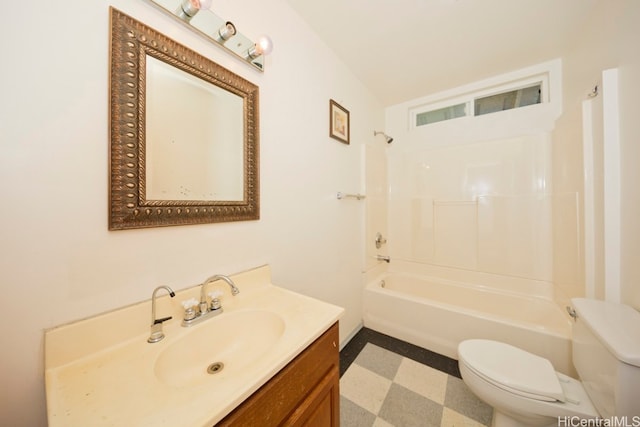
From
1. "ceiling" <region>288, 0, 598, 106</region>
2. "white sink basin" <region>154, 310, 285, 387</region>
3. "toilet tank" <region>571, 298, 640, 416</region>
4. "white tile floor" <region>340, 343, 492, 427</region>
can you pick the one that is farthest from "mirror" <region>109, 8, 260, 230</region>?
"toilet tank" <region>571, 298, 640, 416</region>

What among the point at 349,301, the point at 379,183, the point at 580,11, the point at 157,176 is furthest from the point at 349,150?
the point at 580,11

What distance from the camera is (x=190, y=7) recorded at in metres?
0.77

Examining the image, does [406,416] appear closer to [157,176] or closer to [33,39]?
[157,176]

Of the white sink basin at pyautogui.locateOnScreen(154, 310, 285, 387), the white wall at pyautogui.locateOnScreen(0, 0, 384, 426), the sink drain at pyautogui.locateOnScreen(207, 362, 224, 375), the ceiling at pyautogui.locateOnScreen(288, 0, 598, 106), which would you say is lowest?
the sink drain at pyautogui.locateOnScreen(207, 362, 224, 375)

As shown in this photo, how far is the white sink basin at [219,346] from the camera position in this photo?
0.67 m

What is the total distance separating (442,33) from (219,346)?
226 cm

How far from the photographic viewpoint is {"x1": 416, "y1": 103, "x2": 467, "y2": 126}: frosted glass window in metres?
2.16

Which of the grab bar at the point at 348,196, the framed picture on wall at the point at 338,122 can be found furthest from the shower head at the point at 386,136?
the grab bar at the point at 348,196

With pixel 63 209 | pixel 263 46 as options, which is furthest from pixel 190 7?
pixel 63 209

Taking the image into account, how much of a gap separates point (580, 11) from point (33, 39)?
101 inches

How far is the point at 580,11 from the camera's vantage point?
126cm

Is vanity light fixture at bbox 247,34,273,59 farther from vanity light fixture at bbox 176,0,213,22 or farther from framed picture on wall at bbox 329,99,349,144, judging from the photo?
framed picture on wall at bbox 329,99,349,144

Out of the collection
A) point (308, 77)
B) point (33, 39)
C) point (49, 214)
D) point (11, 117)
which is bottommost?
point (49, 214)

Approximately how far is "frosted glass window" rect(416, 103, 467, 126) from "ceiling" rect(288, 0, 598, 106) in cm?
26
